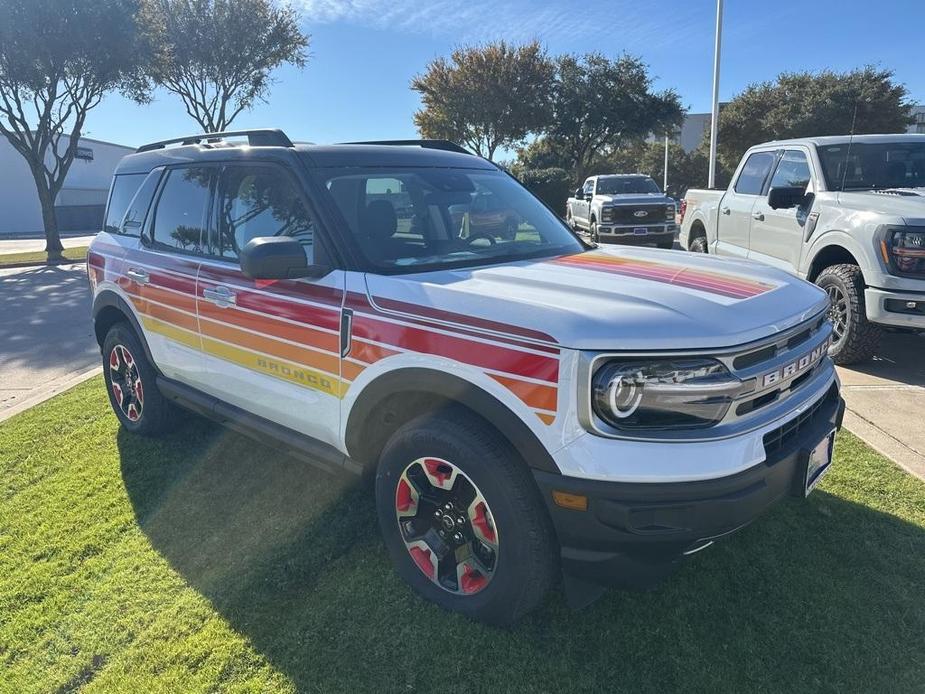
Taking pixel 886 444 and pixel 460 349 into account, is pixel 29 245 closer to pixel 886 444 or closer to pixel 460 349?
pixel 460 349

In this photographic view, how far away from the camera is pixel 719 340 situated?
2066mm

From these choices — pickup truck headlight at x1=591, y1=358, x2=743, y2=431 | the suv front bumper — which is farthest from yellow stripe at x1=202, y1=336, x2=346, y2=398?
pickup truck headlight at x1=591, y1=358, x2=743, y2=431

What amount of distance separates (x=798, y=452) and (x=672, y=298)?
2.34 feet

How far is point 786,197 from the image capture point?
6.07 meters

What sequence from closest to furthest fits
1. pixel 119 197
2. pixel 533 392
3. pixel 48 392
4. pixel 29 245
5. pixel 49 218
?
pixel 533 392, pixel 119 197, pixel 48 392, pixel 49 218, pixel 29 245

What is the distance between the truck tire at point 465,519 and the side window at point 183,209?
1.91 m

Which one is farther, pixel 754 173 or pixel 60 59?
pixel 60 59

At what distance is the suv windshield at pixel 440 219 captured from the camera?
9.66 ft

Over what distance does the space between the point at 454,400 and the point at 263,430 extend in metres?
1.31

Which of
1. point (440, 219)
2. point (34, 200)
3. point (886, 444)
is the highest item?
point (34, 200)

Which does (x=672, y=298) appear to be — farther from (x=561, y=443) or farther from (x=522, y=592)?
(x=522, y=592)

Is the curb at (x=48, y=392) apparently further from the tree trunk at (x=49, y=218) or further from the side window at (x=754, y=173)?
the tree trunk at (x=49, y=218)

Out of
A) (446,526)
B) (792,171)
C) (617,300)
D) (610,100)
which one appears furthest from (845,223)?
(610,100)

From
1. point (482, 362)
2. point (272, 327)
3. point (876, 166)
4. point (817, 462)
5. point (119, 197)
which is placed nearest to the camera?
point (482, 362)
